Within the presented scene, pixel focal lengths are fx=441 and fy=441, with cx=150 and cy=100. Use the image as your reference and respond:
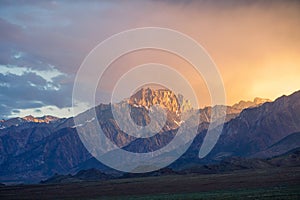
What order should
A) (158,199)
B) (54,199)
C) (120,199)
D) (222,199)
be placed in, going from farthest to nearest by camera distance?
(54,199), (120,199), (158,199), (222,199)

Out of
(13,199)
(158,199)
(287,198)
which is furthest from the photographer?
(13,199)

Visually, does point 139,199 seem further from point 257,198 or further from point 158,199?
point 257,198

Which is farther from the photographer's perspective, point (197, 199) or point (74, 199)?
point (74, 199)

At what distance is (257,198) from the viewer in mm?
81625

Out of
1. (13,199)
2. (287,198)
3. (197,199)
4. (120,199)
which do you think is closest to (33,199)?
(13,199)

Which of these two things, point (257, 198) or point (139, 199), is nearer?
point (257, 198)

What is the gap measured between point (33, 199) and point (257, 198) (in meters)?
80.2

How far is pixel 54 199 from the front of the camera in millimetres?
130000

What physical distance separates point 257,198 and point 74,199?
191ft

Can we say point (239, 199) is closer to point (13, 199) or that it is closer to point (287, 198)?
point (287, 198)

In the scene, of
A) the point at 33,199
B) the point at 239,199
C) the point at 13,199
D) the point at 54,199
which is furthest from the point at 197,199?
the point at 13,199

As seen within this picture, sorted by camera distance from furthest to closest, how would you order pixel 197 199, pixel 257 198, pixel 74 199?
1. pixel 74 199
2. pixel 197 199
3. pixel 257 198

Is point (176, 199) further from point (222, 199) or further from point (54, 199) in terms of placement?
point (54, 199)

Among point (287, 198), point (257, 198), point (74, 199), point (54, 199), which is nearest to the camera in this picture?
point (287, 198)
